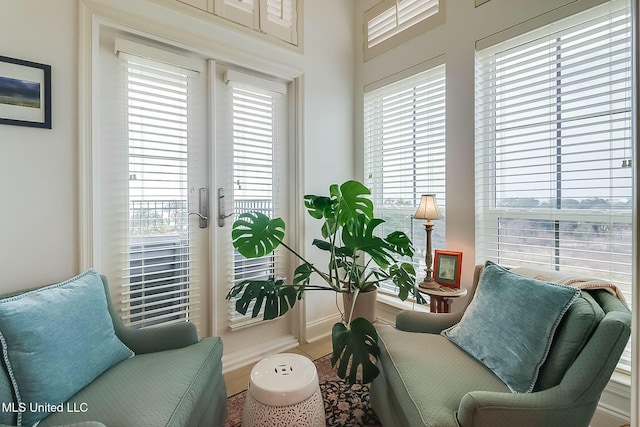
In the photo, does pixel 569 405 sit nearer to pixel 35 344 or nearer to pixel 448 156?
pixel 448 156

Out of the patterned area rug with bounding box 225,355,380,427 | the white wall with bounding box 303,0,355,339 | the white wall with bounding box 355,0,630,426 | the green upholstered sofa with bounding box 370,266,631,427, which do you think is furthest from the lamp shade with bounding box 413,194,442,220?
the patterned area rug with bounding box 225,355,380,427

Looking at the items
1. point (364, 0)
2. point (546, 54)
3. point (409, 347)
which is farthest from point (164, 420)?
point (364, 0)

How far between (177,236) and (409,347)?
1606mm

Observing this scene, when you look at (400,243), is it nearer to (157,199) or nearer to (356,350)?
(356,350)

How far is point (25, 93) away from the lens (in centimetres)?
147

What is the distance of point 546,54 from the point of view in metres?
1.77

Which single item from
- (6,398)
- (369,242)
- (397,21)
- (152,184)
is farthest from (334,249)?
(397,21)

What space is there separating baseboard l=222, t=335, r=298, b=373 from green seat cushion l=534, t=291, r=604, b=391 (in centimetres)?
178

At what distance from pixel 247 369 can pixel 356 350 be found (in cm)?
116

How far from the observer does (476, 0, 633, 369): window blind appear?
1.54 m

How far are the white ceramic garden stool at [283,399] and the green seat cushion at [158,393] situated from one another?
216 millimetres

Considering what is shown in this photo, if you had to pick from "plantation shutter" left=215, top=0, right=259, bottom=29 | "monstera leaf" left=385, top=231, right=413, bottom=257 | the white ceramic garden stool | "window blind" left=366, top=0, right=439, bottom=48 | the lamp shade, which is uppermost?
"window blind" left=366, top=0, right=439, bottom=48

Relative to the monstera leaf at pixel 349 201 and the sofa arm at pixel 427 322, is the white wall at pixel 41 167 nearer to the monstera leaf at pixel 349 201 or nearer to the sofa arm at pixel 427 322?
the monstera leaf at pixel 349 201

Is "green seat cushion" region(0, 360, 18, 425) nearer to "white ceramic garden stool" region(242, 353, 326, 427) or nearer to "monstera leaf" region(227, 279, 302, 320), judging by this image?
"white ceramic garden stool" region(242, 353, 326, 427)
